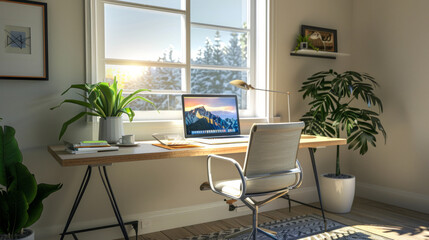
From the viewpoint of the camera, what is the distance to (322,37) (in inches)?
146

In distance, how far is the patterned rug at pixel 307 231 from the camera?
9.04 feet

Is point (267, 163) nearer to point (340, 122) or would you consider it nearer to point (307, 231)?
point (307, 231)

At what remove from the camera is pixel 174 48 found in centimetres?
301

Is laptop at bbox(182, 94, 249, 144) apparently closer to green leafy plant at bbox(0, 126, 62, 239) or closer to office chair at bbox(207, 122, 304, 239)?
office chair at bbox(207, 122, 304, 239)

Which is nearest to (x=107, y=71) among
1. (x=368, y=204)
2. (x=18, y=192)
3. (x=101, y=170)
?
(x=101, y=170)

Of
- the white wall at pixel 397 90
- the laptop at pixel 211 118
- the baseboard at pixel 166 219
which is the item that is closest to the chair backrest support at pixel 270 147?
the laptop at pixel 211 118

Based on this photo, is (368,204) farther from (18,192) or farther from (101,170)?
(18,192)

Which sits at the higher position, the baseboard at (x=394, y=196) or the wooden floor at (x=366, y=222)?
the baseboard at (x=394, y=196)

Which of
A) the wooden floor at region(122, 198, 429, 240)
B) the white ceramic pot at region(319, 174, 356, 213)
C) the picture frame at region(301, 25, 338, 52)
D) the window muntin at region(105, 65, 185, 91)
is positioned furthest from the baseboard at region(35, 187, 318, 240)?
the picture frame at region(301, 25, 338, 52)

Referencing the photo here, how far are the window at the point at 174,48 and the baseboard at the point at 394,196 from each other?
4.90 feet

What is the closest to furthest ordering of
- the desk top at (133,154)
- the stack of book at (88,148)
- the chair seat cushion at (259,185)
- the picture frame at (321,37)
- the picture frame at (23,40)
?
the desk top at (133,154) → the stack of book at (88,148) → the chair seat cushion at (259,185) → the picture frame at (23,40) → the picture frame at (321,37)

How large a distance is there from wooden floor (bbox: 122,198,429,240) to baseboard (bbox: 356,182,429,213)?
0.27 ft

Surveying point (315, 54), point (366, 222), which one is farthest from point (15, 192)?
point (315, 54)

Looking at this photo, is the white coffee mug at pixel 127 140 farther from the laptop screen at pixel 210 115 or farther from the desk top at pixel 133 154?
the laptop screen at pixel 210 115
